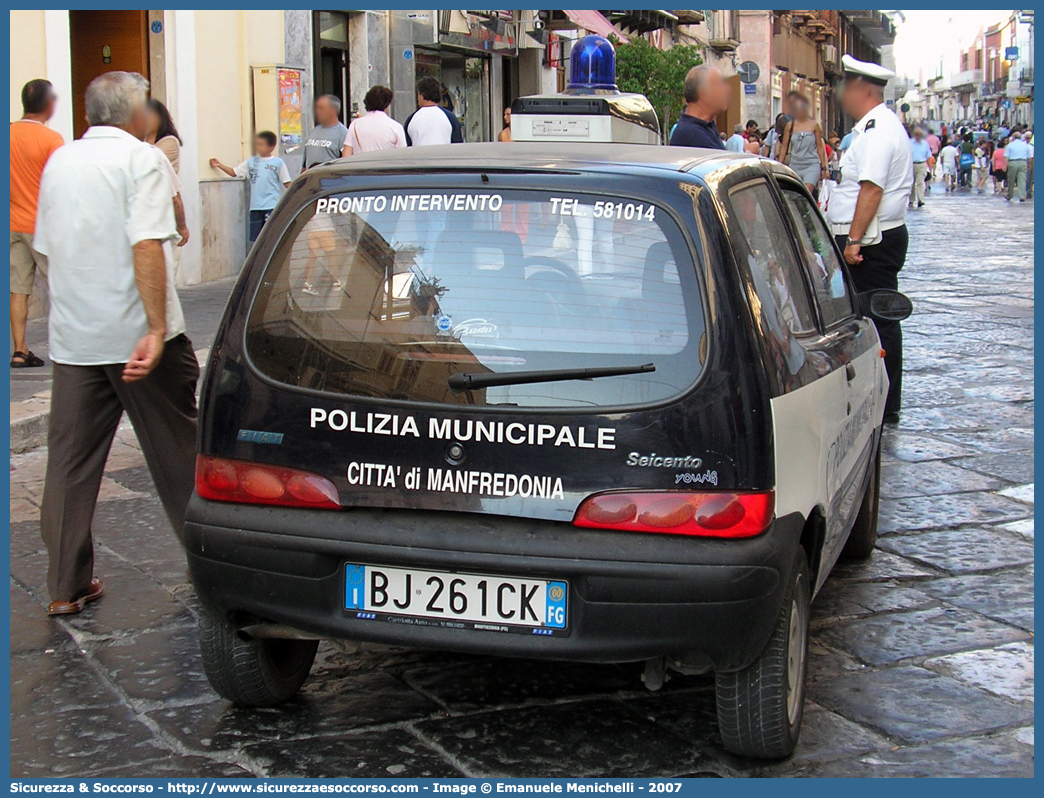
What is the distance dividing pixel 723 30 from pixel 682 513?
4652 centimetres

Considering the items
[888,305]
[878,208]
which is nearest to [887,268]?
[878,208]

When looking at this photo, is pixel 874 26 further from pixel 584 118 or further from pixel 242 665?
pixel 242 665

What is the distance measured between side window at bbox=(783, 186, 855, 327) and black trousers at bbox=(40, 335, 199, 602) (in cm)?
207

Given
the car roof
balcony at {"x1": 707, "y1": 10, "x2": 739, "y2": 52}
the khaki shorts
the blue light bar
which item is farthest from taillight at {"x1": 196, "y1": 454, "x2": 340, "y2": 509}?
balcony at {"x1": 707, "y1": 10, "x2": 739, "y2": 52}

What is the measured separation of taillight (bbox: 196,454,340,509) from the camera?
3205 millimetres

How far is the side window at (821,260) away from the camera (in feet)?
13.6

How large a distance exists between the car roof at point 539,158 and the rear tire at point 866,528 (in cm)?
182

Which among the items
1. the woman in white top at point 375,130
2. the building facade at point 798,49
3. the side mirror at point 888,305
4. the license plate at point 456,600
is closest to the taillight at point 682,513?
the license plate at point 456,600

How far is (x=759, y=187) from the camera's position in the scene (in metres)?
3.76

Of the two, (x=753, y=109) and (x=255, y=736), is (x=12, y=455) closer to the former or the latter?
(x=255, y=736)

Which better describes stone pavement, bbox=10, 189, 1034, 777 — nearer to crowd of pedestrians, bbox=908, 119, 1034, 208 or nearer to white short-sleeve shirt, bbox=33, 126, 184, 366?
white short-sleeve shirt, bbox=33, 126, 184, 366

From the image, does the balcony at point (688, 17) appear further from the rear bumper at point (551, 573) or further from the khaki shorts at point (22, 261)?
the rear bumper at point (551, 573)

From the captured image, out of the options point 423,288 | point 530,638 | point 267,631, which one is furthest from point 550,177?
point 267,631

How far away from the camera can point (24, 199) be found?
8578 millimetres
